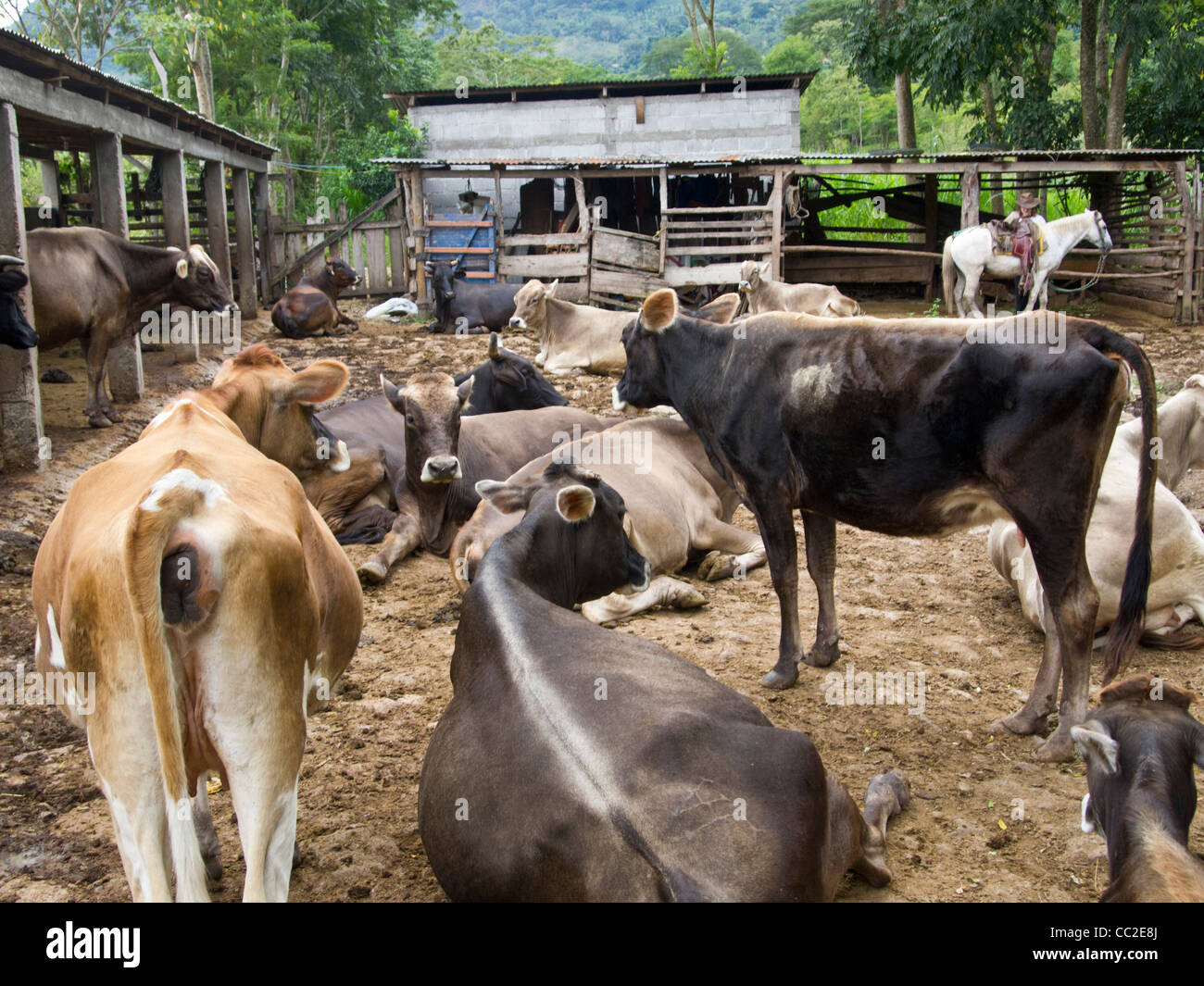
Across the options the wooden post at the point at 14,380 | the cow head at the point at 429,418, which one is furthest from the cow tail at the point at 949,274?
the wooden post at the point at 14,380

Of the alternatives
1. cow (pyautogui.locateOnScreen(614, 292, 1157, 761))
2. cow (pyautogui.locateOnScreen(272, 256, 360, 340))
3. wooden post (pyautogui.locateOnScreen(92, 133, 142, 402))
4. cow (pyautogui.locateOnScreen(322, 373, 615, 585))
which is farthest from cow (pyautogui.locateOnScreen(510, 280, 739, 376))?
cow (pyautogui.locateOnScreen(614, 292, 1157, 761))

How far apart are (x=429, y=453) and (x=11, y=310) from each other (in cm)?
396

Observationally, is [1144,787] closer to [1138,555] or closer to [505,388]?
[1138,555]

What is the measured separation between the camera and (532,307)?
679 inches

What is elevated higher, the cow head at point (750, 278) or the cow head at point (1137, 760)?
the cow head at point (750, 278)

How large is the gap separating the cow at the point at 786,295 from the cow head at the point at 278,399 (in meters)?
12.9

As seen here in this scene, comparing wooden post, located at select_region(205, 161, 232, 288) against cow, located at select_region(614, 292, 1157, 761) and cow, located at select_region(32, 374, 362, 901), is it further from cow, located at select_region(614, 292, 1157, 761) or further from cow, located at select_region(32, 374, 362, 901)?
cow, located at select_region(32, 374, 362, 901)

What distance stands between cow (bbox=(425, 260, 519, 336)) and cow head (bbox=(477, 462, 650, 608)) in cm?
1379

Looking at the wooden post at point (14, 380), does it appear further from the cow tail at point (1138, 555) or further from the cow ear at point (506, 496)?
the cow tail at point (1138, 555)

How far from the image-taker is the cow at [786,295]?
1708 cm

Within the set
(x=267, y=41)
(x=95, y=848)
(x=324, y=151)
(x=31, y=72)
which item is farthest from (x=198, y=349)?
(x=324, y=151)

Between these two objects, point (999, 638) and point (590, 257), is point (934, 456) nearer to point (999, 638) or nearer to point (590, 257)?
point (999, 638)

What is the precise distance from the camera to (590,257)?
20938 mm

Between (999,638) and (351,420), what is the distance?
5.48 metres
